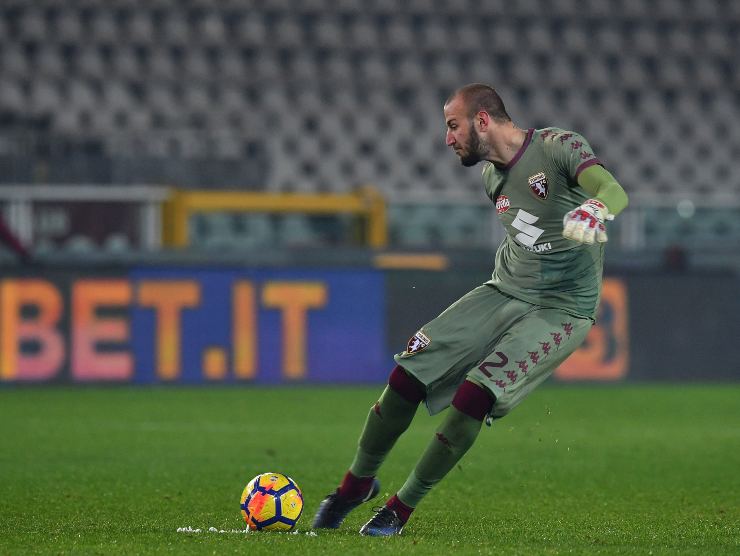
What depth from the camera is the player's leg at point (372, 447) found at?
16.7ft

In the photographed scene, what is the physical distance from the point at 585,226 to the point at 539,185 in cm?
70

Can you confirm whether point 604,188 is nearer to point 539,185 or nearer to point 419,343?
point 539,185

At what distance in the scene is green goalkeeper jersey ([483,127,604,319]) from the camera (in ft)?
16.3

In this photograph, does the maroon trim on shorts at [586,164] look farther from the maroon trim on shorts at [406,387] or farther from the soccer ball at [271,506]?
the soccer ball at [271,506]

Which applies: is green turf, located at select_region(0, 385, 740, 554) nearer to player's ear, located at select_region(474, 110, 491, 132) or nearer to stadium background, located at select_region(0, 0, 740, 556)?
stadium background, located at select_region(0, 0, 740, 556)

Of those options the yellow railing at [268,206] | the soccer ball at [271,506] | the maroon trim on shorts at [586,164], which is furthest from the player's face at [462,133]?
the yellow railing at [268,206]

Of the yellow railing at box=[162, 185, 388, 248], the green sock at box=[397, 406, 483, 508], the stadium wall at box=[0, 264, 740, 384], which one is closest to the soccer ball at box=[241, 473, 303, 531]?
the green sock at box=[397, 406, 483, 508]

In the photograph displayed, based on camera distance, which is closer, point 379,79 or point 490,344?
point 490,344

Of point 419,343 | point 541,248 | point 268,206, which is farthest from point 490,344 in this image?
point 268,206

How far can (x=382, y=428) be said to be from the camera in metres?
5.14

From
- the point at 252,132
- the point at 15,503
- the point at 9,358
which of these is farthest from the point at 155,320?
the point at 15,503

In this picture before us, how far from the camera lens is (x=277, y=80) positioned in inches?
717

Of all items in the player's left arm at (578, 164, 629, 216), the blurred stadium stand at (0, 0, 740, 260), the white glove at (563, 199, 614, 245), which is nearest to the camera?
the white glove at (563, 199, 614, 245)

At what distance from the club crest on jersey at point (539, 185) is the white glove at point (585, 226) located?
23.2 inches
